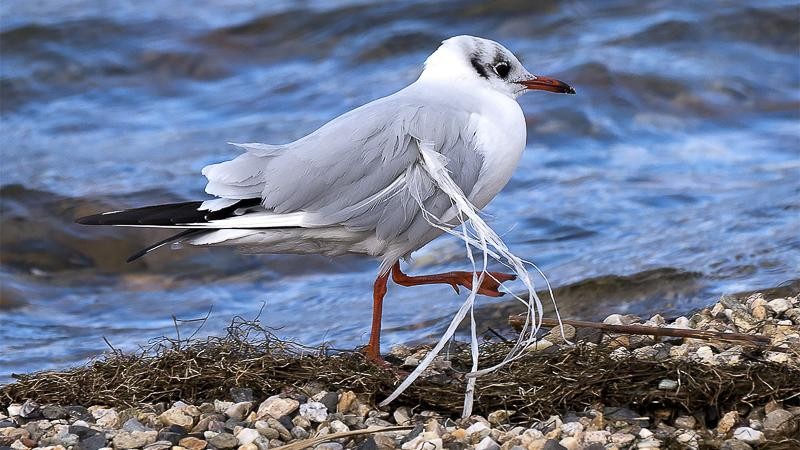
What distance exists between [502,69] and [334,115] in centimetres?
533

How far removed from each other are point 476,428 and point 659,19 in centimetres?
884

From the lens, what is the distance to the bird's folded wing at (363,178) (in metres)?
4.52

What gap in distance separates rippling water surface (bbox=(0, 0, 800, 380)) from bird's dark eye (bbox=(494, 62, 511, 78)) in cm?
135

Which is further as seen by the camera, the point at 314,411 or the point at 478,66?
the point at 478,66

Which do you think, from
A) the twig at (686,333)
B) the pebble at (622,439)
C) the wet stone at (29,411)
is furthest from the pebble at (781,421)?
the wet stone at (29,411)

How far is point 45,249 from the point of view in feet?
27.5

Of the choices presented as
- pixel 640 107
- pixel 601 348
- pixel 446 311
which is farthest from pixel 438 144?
pixel 640 107

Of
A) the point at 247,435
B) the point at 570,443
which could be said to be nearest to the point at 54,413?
the point at 247,435

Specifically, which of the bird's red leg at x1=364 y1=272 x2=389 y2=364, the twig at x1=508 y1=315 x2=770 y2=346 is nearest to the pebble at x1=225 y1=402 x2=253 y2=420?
the bird's red leg at x1=364 y1=272 x2=389 y2=364

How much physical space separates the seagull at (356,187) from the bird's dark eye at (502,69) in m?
Result: 0.46

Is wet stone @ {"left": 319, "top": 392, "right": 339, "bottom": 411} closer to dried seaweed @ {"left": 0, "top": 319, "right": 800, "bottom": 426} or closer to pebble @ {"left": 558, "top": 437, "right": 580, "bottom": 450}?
dried seaweed @ {"left": 0, "top": 319, "right": 800, "bottom": 426}

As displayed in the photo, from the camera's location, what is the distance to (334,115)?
34.2 ft

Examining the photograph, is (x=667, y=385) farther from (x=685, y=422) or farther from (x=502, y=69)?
(x=502, y=69)

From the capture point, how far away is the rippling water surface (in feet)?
21.6
